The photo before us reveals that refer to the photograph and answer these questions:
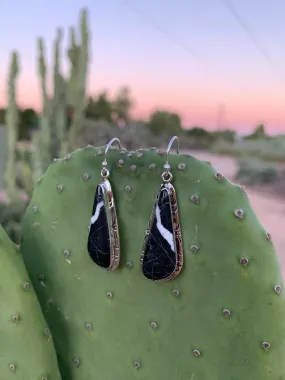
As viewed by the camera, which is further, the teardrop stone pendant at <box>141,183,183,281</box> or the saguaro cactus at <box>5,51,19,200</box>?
the saguaro cactus at <box>5,51,19,200</box>

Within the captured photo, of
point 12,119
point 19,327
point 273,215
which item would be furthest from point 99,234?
point 273,215

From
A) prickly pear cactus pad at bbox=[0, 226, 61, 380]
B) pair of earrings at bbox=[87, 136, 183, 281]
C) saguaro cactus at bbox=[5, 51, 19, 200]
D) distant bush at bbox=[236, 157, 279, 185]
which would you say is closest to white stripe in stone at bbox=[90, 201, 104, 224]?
pair of earrings at bbox=[87, 136, 183, 281]

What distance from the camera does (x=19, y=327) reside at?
716 millimetres

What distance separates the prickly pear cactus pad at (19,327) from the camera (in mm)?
710

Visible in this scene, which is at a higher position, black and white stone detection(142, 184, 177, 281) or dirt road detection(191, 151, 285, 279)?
black and white stone detection(142, 184, 177, 281)

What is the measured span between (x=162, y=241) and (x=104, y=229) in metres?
0.09

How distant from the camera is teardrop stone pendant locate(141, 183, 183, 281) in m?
0.63

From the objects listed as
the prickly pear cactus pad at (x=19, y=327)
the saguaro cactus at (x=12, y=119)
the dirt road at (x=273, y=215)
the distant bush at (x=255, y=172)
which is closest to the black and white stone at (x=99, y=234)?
the prickly pear cactus pad at (x=19, y=327)

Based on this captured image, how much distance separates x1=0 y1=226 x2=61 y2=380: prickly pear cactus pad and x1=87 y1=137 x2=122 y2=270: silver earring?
12cm

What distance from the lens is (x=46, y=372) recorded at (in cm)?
73

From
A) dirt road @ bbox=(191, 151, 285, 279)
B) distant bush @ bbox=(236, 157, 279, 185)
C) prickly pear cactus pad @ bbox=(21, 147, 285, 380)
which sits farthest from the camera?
distant bush @ bbox=(236, 157, 279, 185)

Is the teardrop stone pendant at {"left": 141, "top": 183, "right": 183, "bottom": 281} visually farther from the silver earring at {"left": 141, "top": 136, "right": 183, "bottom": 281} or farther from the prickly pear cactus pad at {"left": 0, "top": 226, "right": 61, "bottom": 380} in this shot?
the prickly pear cactus pad at {"left": 0, "top": 226, "right": 61, "bottom": 380}

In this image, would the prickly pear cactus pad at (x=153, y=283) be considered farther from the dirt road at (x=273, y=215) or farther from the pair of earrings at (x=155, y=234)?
the dirt road at (x=273, y=215)

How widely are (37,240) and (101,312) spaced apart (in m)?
0.15
